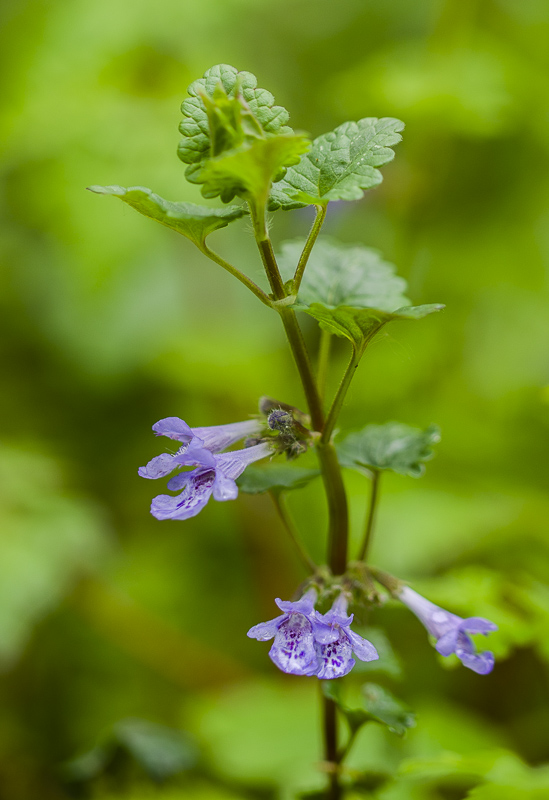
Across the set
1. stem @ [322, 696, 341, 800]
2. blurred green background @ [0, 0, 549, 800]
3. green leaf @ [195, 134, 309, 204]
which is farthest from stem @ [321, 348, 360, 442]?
blurred green background @ [0, 0, 549, 800]

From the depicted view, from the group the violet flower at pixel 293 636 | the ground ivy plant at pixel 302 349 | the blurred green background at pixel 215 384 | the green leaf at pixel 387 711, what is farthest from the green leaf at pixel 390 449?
the blurred green background at pixel 215 384

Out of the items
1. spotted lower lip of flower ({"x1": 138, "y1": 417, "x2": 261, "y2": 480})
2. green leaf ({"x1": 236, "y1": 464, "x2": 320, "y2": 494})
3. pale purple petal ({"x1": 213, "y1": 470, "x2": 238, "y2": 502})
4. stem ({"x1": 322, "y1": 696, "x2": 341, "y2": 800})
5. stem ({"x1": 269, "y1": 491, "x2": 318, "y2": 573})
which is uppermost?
Answer: spotted lower lip of flower ({"x1": 138, "y1": 417, "x2": 261, "y2": 480})

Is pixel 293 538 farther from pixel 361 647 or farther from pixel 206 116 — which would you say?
pixel 206 116

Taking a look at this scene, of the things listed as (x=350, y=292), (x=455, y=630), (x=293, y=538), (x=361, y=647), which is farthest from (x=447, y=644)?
(x=350, y=292)

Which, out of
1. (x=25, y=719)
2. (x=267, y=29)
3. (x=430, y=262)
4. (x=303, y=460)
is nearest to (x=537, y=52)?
(x=430, y=262)

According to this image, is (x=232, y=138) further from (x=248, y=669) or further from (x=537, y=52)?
(x=537, y=52)

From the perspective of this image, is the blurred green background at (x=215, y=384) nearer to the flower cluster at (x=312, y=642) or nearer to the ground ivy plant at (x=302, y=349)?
the ground ivy plant at (x=302, y=349)

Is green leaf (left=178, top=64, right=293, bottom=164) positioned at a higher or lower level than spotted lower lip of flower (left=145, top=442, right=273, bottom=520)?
higher

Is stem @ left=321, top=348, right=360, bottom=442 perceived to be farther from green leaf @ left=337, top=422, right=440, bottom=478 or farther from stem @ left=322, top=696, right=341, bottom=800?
stem @ left=322, top=696, right=341, bottom=800
